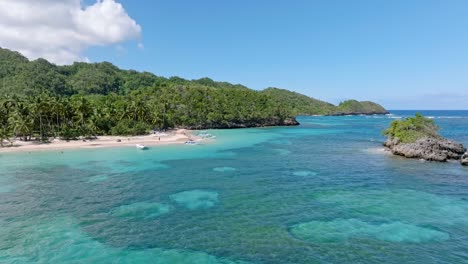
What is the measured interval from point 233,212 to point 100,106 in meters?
80.9

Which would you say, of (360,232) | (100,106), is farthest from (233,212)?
(100,106)

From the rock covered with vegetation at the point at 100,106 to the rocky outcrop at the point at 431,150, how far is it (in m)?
61.7

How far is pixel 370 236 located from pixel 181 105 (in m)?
108

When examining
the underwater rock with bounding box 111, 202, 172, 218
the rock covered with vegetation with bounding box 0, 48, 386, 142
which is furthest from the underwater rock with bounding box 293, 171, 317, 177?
the rock covered with vegetation with bounding box 0, 48, 386, 142

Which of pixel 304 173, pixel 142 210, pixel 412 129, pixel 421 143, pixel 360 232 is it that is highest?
pixel 412 129

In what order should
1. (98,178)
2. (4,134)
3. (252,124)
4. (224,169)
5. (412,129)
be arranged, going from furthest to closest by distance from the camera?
(252,124) → (4,134) → (412,129) → (224,169) → (98,178)

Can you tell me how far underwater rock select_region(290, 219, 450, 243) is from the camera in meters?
20.6

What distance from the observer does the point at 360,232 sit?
2156 cm

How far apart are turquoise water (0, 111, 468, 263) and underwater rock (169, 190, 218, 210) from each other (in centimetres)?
9

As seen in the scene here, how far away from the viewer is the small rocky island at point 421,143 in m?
49.3

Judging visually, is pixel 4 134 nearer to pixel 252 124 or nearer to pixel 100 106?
pixel 100 106

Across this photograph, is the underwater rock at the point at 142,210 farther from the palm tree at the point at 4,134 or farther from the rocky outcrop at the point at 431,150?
the palm tree at the point at 4,134

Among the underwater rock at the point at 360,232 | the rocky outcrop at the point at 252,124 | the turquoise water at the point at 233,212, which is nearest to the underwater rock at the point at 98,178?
the turquoise water at the point at 233,212

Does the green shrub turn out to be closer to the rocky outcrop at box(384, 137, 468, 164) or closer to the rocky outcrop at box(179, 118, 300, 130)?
the rocky outcrop at box(384, 137, 468, 164)
